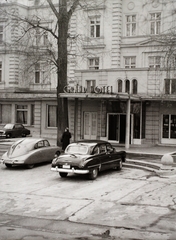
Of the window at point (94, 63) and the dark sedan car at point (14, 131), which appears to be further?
the window at point (94, 63)

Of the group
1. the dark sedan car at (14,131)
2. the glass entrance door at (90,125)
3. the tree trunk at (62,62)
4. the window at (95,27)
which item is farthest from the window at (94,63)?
the tree trunk at (62,62)

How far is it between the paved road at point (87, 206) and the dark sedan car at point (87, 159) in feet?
1.67

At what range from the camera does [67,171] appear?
61.8 feet

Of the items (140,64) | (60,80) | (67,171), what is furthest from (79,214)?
(140,64)

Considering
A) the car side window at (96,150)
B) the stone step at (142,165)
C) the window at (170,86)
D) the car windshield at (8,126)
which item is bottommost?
the stone step at (142,165)

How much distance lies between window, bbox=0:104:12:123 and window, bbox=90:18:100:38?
37.3 feet

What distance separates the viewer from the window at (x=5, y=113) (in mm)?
44406

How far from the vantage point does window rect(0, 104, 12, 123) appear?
4441 cm

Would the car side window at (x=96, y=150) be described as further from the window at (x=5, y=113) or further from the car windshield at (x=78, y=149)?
the window at (x=5, y=113)

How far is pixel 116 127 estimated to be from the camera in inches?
1324

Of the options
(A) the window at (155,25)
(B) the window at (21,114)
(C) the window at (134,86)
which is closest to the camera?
(C) the window at (134,86)

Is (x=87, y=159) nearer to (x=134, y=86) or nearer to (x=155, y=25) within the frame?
(x=134, y=86)

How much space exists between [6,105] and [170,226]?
34.5 m

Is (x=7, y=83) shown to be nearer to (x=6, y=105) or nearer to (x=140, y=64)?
(x=6, y=105)
